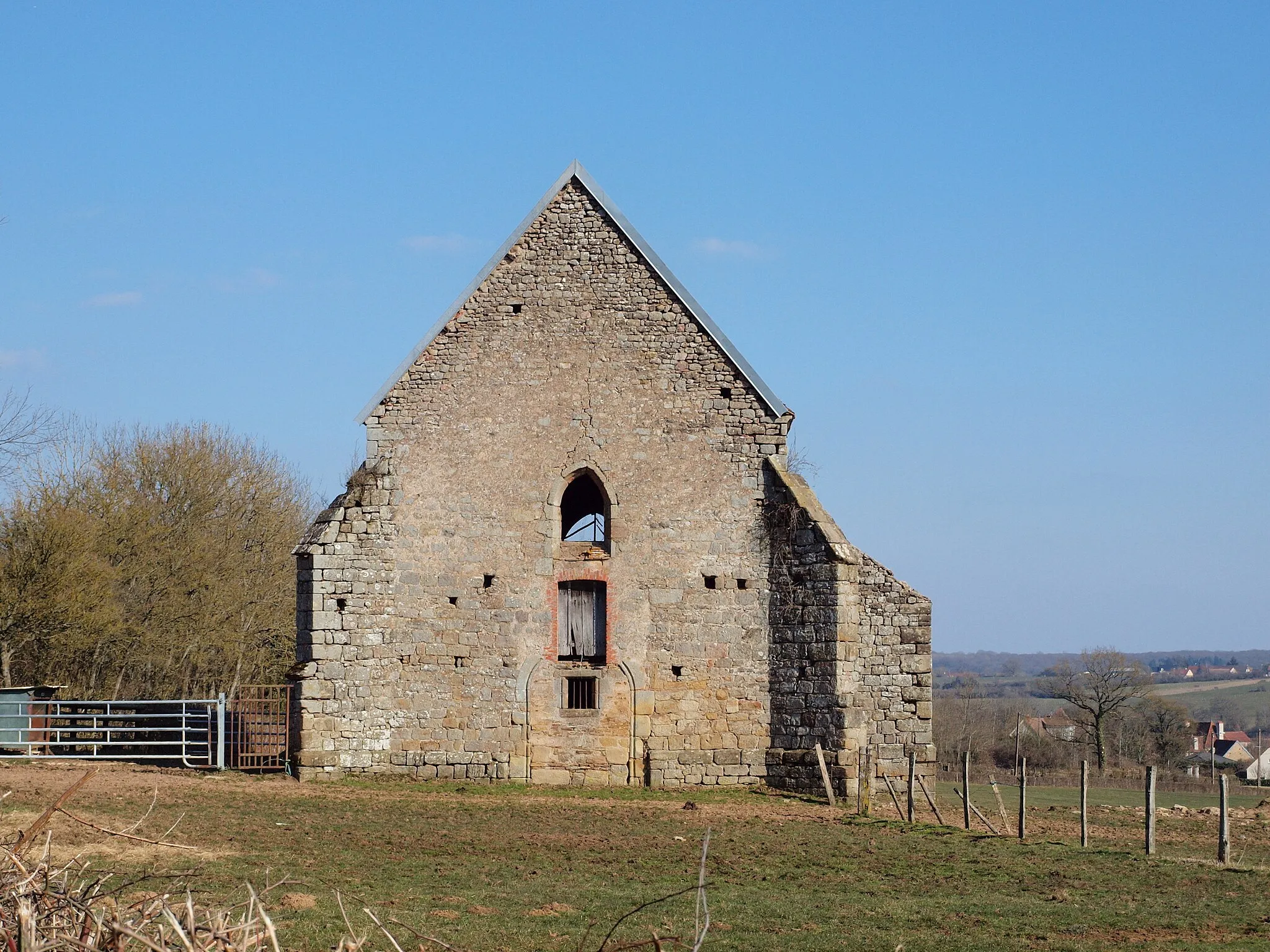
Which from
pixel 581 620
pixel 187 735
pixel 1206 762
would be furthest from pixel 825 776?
pixel 1206 762

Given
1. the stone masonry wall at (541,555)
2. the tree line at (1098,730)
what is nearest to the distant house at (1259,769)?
the tree line at (1098,730)

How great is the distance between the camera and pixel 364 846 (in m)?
14.6

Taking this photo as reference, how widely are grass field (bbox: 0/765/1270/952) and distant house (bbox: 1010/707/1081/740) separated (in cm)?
4317

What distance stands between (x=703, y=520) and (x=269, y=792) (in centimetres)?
751

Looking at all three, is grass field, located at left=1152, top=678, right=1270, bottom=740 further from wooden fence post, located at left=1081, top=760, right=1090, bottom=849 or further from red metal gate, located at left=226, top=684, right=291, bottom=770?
red metal gate, located at left=226, top=684, right=291, bottom=770

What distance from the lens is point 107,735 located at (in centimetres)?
2567

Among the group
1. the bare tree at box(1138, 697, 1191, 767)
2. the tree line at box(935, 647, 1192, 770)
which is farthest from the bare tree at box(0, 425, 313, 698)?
the bare tree at box(1138, 697, 1191, 767)

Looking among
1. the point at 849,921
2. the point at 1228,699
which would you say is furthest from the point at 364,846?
the point at 1228,699

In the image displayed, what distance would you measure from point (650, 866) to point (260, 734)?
32.5 feet

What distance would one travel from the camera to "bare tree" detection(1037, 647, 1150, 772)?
5688 centimetres

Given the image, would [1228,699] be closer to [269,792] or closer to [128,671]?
[128,671]

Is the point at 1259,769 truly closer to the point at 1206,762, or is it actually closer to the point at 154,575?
the point at 1206,762

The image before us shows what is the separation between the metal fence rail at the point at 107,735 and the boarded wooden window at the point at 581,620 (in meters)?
5.65

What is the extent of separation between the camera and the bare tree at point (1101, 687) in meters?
56.9
